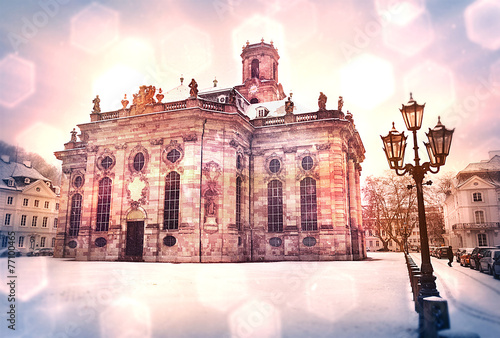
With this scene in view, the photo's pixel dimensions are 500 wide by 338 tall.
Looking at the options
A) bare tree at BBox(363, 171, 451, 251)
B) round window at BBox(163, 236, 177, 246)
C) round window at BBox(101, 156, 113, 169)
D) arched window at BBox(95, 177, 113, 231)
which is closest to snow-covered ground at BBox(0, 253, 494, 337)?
round window at BBox(163, 236, 177, 246)

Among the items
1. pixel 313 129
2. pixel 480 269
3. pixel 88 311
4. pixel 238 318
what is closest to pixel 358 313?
pixel 238 318

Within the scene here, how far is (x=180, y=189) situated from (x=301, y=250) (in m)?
11.9

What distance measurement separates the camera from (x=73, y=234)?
38.6 m

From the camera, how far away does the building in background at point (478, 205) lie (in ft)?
152

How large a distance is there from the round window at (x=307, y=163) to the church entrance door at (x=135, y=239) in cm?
1538

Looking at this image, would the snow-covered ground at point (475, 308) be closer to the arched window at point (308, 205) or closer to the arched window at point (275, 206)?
the arched window at point (308, 205)

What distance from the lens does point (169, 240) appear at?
98.2ft

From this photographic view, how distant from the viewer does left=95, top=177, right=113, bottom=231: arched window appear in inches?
1304

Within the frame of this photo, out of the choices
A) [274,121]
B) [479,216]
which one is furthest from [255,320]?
[479,216]

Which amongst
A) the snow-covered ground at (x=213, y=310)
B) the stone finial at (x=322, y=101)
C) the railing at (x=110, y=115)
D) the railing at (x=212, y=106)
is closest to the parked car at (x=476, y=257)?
the snow-covered ground at (x=213, y=310)

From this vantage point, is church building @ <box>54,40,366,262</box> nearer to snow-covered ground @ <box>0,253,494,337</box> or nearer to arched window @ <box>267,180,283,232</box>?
arched window @ <box>267,180,283,232</box>

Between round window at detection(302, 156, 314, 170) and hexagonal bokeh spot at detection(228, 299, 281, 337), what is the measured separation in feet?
81.4

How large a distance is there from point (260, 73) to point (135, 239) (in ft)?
89.8

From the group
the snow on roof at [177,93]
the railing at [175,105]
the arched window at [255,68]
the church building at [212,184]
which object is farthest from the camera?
the arched window at [255,68]
